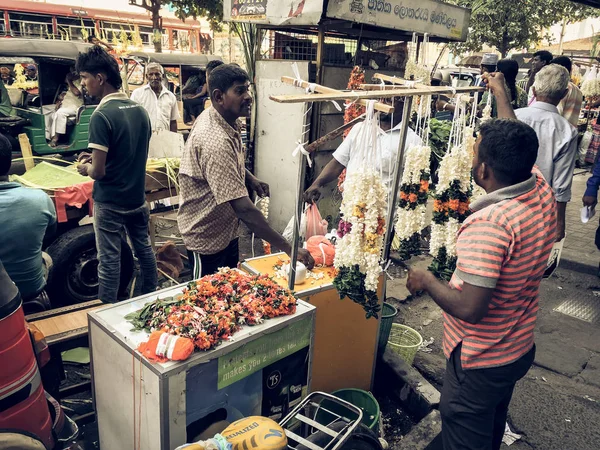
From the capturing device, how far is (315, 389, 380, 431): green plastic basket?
120 inches

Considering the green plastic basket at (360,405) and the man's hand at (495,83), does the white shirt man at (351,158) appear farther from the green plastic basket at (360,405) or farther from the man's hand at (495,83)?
the green plastic basket at (360,405)

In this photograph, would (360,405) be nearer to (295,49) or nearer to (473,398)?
(473,398)

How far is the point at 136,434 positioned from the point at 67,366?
2.10 meters

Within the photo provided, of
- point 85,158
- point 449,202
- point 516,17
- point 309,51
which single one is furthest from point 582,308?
point 516,17

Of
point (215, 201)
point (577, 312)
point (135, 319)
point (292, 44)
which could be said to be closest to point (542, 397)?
point (577, 312)

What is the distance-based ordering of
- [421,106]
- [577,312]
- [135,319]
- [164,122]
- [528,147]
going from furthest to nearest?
[164,122]
[577,312]
[421,106]
[135,319]
[528,147]

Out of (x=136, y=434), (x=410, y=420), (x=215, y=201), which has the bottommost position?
(x=410, y=420)

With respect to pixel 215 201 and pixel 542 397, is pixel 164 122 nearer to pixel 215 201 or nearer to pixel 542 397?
pixel 215 201

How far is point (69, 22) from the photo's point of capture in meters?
16.1

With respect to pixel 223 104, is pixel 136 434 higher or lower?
lower

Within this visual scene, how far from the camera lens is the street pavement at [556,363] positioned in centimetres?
352

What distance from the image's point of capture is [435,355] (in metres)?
4.38

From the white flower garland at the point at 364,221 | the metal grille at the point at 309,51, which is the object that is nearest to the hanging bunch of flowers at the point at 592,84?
the metal grille at the point at 309,51

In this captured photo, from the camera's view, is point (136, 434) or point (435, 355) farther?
point (435, 355)
